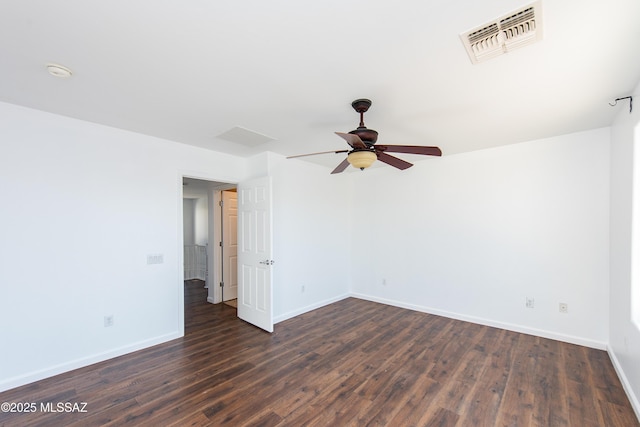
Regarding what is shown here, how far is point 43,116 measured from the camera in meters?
2.66

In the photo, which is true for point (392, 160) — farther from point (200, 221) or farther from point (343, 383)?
point (200, 221)

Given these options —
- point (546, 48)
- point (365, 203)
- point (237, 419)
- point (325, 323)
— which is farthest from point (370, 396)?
point (365, 203)

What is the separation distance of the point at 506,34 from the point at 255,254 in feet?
11.6

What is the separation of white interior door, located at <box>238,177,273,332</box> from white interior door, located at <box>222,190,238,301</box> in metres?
1.21

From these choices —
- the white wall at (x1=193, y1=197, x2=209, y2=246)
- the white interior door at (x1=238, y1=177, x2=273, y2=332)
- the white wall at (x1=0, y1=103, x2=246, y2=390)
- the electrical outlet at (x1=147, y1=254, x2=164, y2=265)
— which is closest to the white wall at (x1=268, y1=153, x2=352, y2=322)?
the white interior door at (x1=238, y1=177, x2=273, y2=332)

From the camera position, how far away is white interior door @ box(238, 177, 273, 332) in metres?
3.76

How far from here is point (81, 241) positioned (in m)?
2.84

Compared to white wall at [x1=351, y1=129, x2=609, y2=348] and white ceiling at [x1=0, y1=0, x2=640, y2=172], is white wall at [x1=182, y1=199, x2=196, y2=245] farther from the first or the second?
white wall at [x1=351, y1=129, x2=609, y2=348]

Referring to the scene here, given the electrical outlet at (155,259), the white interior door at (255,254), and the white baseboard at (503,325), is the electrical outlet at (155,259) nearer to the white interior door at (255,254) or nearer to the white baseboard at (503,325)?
the white interior door at (255,254)

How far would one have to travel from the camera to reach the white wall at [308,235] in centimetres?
429

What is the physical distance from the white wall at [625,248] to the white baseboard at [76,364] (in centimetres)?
465

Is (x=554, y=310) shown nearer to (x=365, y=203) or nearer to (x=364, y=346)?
(x=364, y=346)

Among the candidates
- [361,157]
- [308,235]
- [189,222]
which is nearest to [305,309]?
[308,235]

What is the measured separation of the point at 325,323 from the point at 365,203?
7.91 ft
